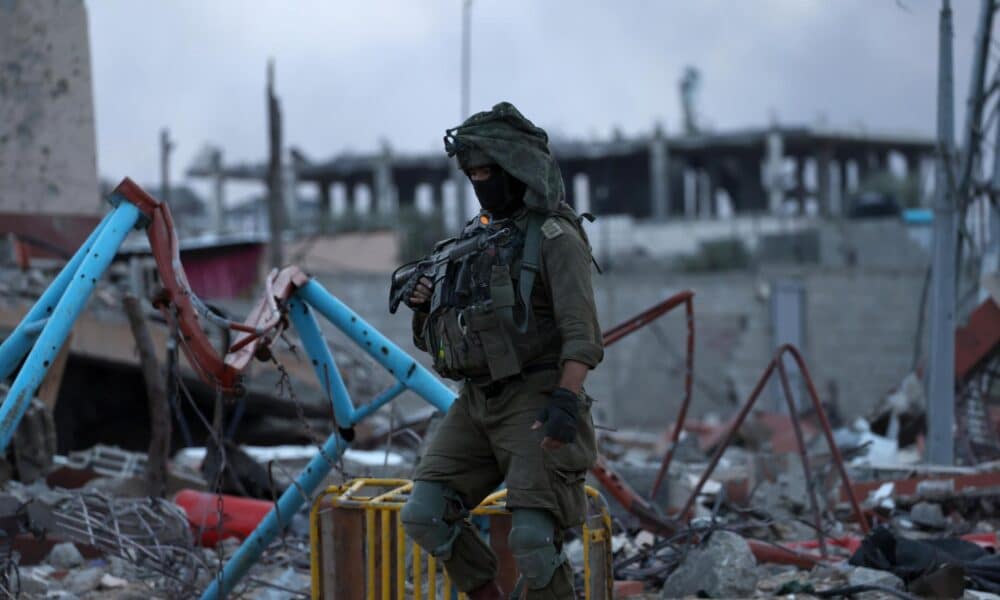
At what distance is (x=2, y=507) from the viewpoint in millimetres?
5016

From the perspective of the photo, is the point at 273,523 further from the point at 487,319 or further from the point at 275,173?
the point at 275,173

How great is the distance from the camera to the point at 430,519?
12.6 feet

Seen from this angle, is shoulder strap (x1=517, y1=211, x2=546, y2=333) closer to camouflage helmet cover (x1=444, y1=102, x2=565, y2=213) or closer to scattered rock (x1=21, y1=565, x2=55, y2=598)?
camouflage helmet cover (x1=444, y1=102, x2=565, y2=213)

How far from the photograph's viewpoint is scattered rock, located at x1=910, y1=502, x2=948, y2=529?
7.00m

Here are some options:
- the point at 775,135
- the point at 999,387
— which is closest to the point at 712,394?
the point at 999,387

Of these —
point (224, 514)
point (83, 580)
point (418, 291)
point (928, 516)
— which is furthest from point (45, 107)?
point (418, 291)

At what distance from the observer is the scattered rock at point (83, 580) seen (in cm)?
574

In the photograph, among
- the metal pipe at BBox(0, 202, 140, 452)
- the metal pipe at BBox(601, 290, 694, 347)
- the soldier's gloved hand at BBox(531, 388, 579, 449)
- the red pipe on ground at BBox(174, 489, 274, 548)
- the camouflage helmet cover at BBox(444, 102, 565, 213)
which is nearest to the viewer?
the soldier's gloved hand at BBox(531, 388, 579, 449)

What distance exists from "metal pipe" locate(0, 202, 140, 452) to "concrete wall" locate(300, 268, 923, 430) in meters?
15.8

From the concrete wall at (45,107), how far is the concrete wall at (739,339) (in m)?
8.58

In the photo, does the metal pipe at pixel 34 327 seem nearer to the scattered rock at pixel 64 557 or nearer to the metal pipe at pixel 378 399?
the metal pipe at pixel 378 399

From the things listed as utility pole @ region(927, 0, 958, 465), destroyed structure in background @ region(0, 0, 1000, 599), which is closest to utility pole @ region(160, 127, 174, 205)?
destroyed structure in background @ region(0, 0, 1000, 599)

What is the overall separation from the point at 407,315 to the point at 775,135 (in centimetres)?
1674

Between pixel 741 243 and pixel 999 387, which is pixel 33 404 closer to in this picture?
pixel 999 387
